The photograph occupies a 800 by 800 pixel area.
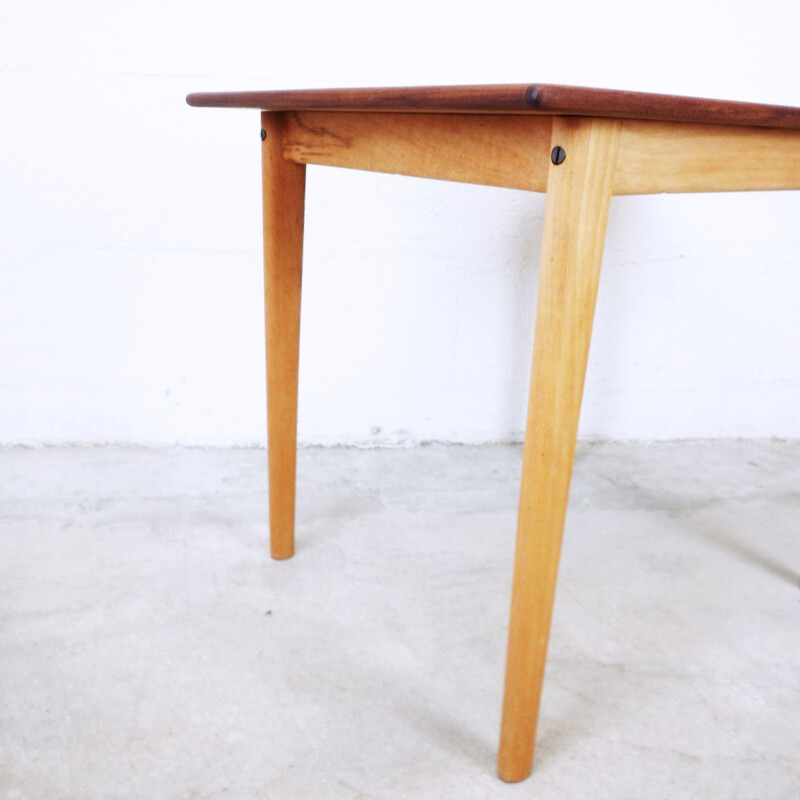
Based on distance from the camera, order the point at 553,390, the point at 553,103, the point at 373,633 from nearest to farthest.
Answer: the point at 553,103, the point at 553,390, the point at 373,633

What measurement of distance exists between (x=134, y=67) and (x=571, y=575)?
1.06 m

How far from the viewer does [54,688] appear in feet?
3.00

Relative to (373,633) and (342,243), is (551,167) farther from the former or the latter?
(342,243)

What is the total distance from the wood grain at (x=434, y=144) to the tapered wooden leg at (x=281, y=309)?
5cm

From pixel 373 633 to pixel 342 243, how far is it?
2.53ft

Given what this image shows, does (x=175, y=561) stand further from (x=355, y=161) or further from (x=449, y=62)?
(x=449, y=62)

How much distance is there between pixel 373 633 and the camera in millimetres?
1040

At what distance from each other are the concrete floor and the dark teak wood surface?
1.90 ft

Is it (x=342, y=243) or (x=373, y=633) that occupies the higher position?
(x=342, y=243)

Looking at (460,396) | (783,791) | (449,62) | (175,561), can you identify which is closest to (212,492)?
(175,561)

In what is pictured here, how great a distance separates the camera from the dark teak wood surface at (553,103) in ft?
1.96

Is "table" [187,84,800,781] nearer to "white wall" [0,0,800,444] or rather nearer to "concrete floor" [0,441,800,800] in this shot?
"concrete floor" [0,441,800,800]

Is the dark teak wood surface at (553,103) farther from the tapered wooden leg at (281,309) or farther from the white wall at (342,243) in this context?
the white wall at (342,243)

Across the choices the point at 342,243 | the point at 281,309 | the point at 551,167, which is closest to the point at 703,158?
the point at 551,167
